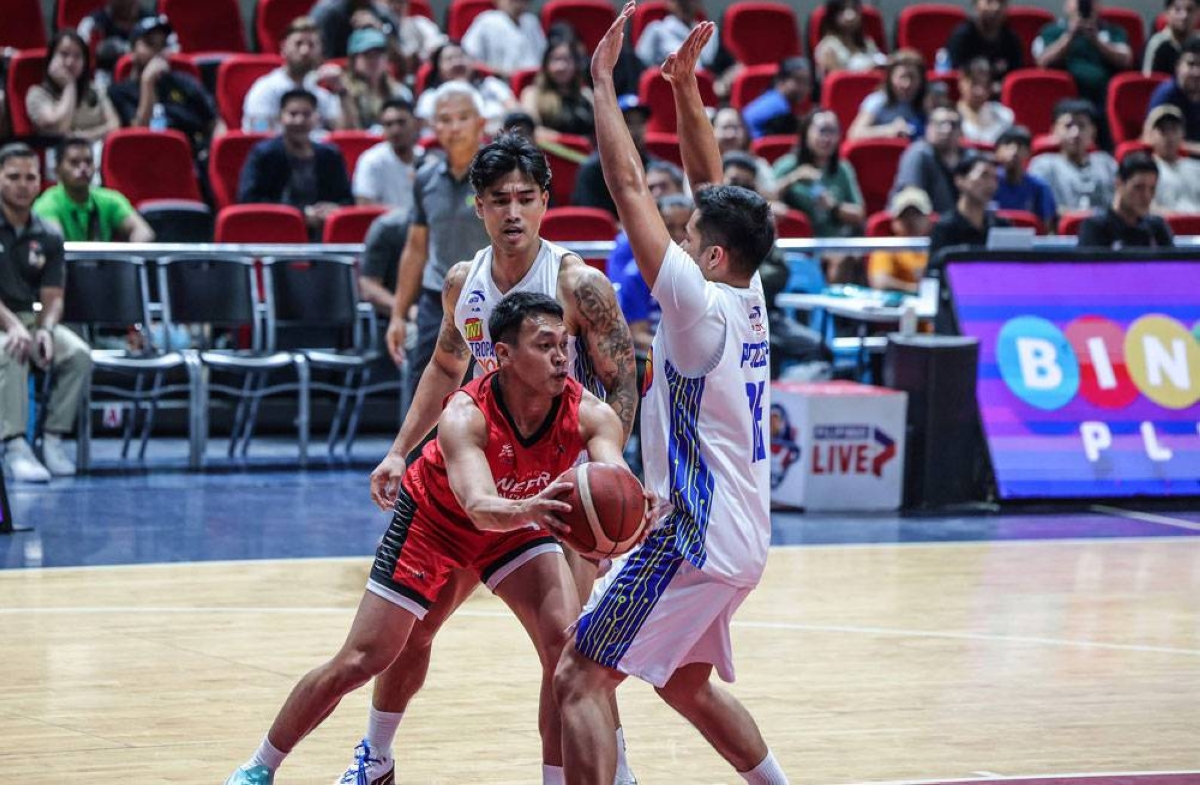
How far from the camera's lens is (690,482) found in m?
4.84

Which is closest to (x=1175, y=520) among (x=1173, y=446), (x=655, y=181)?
(x=1173, y=446)

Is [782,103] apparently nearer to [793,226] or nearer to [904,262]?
[793,226]

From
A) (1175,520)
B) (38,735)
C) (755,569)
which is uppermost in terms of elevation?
(755,569)

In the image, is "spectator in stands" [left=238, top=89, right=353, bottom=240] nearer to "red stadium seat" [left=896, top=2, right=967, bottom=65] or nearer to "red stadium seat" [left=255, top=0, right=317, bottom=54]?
"red stadium seat" [left=255, top=0, right=317, bottom=54]

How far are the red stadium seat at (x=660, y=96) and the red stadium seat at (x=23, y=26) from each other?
440 centimetres

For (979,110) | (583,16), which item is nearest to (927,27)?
(979,110)

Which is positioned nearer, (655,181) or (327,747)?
(327,747)

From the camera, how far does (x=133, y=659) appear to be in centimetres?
712

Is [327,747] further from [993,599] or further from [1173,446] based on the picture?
[1173,446]

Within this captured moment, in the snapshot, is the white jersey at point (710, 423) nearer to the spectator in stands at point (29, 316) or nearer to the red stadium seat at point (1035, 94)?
the spectator in stands at point (29, 316)

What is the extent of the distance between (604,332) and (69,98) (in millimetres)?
7924

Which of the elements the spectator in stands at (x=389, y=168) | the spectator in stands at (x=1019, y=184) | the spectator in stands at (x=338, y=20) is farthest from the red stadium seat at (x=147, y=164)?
the spectator in stands at (x=1019, y=184)

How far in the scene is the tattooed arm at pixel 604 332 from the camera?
5.80m

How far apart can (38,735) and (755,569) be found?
8.21 feet
